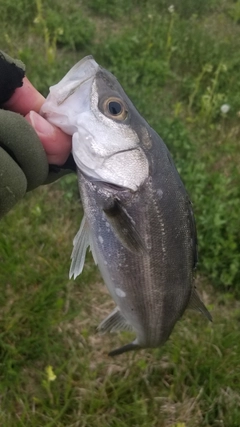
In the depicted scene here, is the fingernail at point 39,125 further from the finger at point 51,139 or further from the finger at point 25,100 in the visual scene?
the finger at point 25,100

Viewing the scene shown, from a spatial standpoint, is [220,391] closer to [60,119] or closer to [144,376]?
[144,376]

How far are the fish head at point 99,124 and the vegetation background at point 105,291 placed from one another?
1.01 metres

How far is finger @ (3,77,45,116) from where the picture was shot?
184 cm

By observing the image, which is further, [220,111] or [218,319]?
[220,111]

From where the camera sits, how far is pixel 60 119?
1.70 metres

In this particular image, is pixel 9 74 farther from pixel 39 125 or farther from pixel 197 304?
pixel 197 304

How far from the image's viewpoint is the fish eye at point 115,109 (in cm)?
176

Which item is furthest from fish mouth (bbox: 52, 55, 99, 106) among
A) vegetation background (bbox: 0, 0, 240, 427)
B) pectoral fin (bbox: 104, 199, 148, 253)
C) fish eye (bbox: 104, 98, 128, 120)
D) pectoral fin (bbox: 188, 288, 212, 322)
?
vegetation background (bbox: 0, 0, 240, 427)

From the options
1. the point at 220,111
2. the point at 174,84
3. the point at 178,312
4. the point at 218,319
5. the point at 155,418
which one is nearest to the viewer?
the point at 178,312

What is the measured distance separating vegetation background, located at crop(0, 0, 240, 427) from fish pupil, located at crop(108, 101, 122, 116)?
119 centimetres

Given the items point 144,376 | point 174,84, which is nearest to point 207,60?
point 174,84

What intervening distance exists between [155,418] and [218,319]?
2.41 ft

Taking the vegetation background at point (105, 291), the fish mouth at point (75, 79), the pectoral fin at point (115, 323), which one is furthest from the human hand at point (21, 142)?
the vegetation background at point (105, 291)

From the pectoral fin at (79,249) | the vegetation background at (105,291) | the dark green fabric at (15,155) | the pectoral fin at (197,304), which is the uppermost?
the dark green fabric at (15,155)
